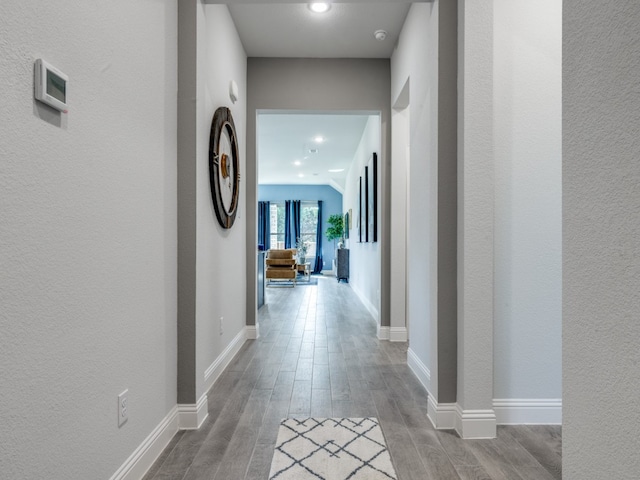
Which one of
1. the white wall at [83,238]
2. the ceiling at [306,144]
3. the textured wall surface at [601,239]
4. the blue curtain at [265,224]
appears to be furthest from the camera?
the blue curtain at [265,224]

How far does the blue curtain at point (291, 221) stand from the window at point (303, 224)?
6.2 inches

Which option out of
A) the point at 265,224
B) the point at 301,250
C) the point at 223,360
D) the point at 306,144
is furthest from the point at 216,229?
the point at 265,224

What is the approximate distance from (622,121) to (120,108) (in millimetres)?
1442

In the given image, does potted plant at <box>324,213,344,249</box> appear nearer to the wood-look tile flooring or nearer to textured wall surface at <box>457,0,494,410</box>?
the wood-look tile flooring

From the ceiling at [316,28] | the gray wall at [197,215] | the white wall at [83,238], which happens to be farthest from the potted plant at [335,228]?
the white wall at [83,238]

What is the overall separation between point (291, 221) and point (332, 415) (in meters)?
10.2

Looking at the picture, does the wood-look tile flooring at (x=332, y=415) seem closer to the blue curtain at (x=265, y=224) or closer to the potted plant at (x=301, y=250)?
the potted plant at (x=301, y=250)

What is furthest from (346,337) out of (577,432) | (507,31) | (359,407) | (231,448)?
(577,432)

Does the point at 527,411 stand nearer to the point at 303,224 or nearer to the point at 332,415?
the point at 332,415

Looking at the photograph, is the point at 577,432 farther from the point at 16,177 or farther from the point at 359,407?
the point at 359,407

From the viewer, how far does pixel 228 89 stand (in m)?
3.06

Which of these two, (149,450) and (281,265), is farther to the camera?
(281,265)

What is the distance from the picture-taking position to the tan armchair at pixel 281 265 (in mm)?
8648

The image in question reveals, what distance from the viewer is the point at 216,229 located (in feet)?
8.73
